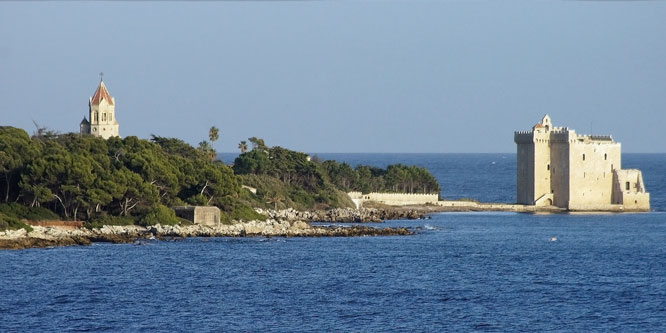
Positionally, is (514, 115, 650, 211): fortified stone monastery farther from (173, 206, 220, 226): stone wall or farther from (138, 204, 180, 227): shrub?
(138, 204, 180, 227): shrub

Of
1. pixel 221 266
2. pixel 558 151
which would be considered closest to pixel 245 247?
pixel 221 266

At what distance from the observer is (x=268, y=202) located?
3132 inches

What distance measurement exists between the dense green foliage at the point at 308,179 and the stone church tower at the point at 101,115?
928 cm

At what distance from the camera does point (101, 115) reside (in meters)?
→ 86.5

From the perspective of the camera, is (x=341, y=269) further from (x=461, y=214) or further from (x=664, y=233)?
(x=461, y=214)

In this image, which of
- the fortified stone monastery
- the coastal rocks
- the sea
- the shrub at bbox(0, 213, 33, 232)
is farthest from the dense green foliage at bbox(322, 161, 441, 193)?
the shrub at bbox(0, 213, 33, 232)

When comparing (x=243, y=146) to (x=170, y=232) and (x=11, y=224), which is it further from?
(x=11, y=224)

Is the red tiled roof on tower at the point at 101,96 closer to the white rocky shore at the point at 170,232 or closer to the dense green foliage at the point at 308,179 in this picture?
the dense green foliage at the point at 308,179

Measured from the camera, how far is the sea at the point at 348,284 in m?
37.1

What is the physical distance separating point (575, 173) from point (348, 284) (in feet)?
133

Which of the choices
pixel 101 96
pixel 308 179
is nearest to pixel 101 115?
pixel 101 96

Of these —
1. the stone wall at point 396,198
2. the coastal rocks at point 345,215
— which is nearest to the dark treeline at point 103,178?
the coastal rocks at point 345,215

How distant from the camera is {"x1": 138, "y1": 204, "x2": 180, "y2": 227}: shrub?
61.9 metres

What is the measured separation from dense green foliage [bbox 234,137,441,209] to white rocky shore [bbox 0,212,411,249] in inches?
391
